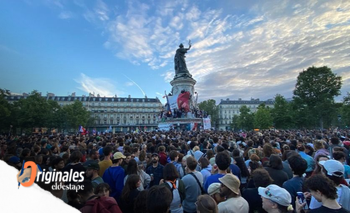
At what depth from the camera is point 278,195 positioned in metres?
2.59

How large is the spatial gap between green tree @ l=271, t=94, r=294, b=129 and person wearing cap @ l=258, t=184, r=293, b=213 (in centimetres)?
5767

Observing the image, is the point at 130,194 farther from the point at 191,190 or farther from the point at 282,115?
the point at 282,115

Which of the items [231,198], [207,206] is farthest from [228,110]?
[207,206]

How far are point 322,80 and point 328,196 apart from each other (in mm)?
55370

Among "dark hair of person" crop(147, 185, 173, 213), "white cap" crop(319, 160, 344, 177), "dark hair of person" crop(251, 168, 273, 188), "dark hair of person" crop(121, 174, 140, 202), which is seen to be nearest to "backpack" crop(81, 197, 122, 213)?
"dark hair of person" crop(147, 185, 173, 213)

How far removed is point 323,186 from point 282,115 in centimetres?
5934

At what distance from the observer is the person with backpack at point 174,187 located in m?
3.77

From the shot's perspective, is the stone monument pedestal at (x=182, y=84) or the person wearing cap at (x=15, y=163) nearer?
the person wearing cap at (x=15, y=163)

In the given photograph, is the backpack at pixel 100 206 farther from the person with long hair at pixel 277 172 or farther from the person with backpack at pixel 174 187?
the person with long hair at pixel 277 172

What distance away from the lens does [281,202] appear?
2570mm

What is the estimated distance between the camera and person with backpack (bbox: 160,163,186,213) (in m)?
3.77

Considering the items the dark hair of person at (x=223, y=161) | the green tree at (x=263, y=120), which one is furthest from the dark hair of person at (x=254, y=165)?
the green tree at (x=263, y=120)

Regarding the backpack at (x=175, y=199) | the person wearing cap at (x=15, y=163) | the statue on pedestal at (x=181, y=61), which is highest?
the statue on pedestal at (x=181, y=61)

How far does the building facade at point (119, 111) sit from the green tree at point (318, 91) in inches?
2426
